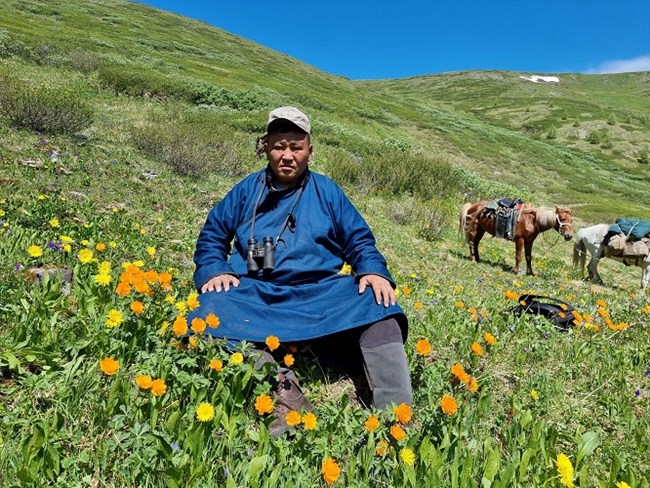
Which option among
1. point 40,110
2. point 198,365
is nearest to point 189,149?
point 40,110

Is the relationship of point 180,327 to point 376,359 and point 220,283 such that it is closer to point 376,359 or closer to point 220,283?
point 220,283

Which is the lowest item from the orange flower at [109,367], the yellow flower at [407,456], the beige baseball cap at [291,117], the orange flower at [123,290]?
the yellow flower at [407,456]

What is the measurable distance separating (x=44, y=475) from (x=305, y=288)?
1.87 meters

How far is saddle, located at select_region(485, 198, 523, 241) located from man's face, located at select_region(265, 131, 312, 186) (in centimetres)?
1015

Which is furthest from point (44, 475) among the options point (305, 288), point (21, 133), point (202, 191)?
point (21, 133)

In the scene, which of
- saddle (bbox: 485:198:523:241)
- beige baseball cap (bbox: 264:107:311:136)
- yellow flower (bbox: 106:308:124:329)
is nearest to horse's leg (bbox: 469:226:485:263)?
saddle (bbox: 485:198:523:241)

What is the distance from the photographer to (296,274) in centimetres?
332

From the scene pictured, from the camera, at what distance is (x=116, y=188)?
802 cm

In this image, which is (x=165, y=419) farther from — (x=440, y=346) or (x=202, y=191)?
(x=202, y=191)

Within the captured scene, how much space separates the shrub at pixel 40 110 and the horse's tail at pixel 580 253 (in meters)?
14.1

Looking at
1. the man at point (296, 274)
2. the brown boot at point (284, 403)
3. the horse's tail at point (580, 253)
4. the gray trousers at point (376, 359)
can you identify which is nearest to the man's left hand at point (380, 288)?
the man at point (296, 274)

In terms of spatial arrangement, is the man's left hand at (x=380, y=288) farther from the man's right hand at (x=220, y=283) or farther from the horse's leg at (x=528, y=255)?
the horse's leg at (x=528, y=255)

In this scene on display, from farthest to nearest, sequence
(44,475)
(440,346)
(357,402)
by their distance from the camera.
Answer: (440,346) < (357,402) < (44,475)

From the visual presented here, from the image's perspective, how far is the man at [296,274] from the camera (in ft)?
9.20
